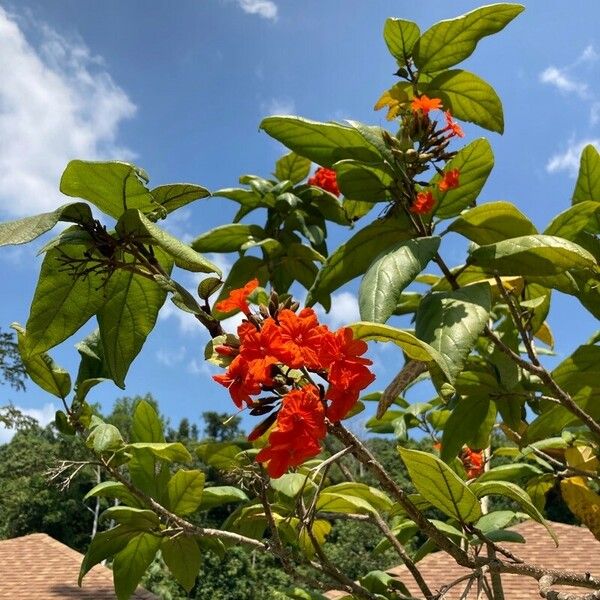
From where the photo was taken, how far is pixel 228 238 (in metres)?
2.09

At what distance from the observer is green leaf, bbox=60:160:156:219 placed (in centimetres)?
92

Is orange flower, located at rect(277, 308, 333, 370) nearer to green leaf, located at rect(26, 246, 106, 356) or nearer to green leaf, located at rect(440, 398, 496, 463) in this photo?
green leaf, located at rect(26, 246, 106, 356)

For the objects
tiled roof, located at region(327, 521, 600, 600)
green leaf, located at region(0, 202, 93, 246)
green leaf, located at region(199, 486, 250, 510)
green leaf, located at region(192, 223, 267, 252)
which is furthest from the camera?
tiled roof, located at region(327, 521, 600, 600)

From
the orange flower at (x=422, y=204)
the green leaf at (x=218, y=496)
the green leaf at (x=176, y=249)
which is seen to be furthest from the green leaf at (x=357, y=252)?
the green leaf at (x=218, y=496)

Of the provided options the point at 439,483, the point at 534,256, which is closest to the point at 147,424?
the point at 439,483

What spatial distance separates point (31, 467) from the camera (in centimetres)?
3722

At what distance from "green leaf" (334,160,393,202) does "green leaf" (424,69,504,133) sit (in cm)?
28

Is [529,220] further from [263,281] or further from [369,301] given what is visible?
[263,281]

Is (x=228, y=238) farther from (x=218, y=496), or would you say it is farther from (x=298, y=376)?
(x=298, y=376)

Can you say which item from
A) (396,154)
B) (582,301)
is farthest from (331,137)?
(582,301)

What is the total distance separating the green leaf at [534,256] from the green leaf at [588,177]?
1.90 feet

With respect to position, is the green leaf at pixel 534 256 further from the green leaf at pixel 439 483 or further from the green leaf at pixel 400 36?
the green leaf at pixel 400 36

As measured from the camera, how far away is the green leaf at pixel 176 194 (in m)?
1.04

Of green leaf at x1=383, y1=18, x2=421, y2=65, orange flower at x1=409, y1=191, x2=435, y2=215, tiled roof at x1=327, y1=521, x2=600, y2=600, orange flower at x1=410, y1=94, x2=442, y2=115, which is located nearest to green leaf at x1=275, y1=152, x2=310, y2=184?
green leaf at x1=383, y1=18, x2=421, y2=65
